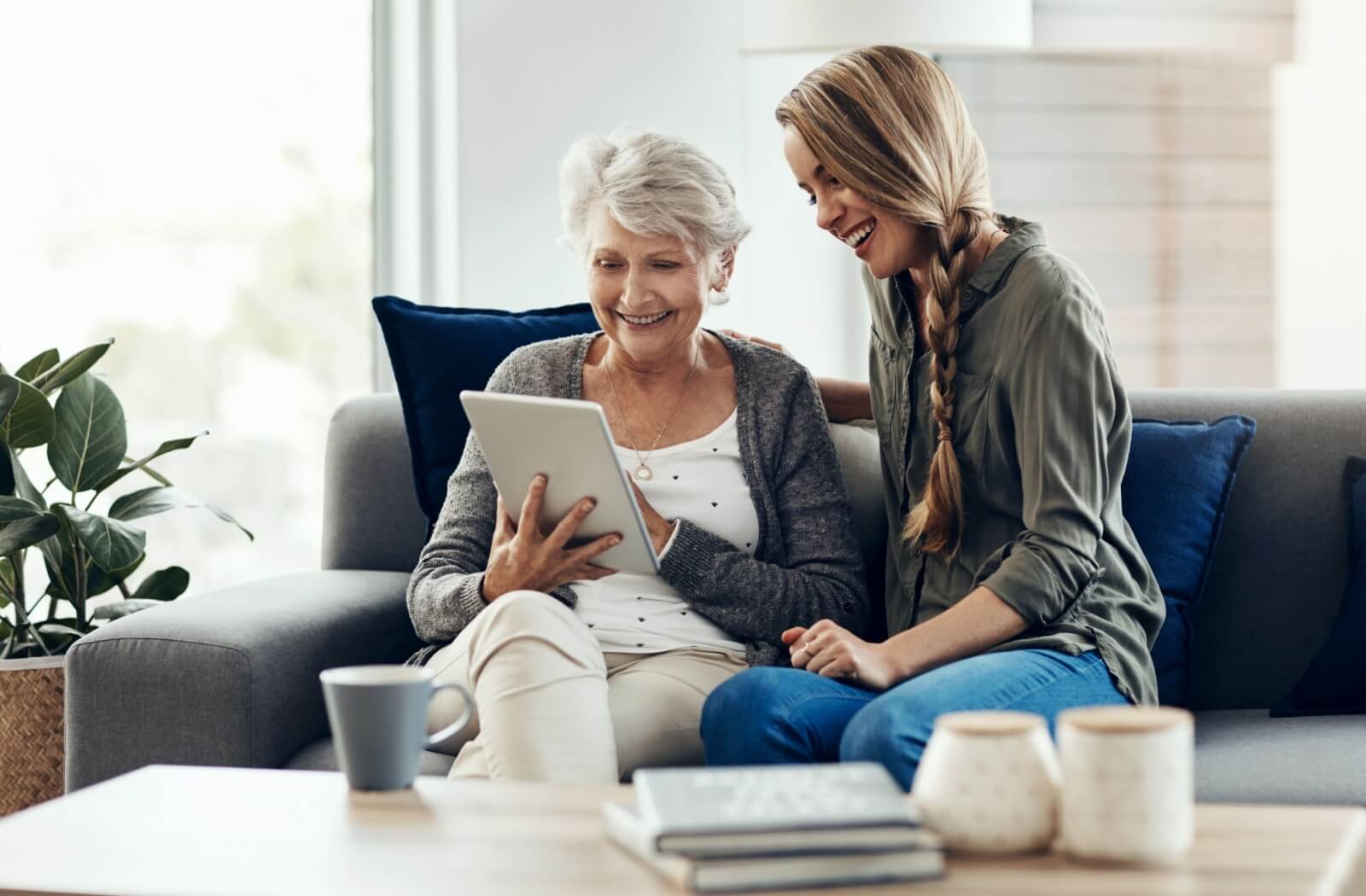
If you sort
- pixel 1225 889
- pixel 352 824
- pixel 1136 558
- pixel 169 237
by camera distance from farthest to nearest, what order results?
pixel 169 237 → pixel 1136 558 → pixel 352 824 → pixel 1225 889

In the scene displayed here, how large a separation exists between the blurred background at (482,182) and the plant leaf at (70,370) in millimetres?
901

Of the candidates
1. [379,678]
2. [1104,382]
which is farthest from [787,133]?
[379,678]

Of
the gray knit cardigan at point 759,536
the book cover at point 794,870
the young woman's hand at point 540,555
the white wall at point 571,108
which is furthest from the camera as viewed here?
the white wall at point 571,108

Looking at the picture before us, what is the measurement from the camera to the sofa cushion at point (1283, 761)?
156 cm

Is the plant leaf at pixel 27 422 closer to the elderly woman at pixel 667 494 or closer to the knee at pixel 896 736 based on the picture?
the elderly woman at pixel 667 494

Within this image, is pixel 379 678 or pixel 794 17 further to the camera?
pixel 794 17

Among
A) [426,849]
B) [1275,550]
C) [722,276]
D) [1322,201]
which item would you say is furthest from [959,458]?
[1322,201]

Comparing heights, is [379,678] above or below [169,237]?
below

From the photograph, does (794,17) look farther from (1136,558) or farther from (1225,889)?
(1225,889)

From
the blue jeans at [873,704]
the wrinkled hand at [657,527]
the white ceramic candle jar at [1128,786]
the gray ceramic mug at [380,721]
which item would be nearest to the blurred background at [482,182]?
the wrinkled hand at [657,527]

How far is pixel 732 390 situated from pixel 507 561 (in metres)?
0.45

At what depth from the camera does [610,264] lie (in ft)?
6.28

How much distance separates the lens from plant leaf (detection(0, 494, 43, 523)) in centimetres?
207

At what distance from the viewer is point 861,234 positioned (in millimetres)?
1769
